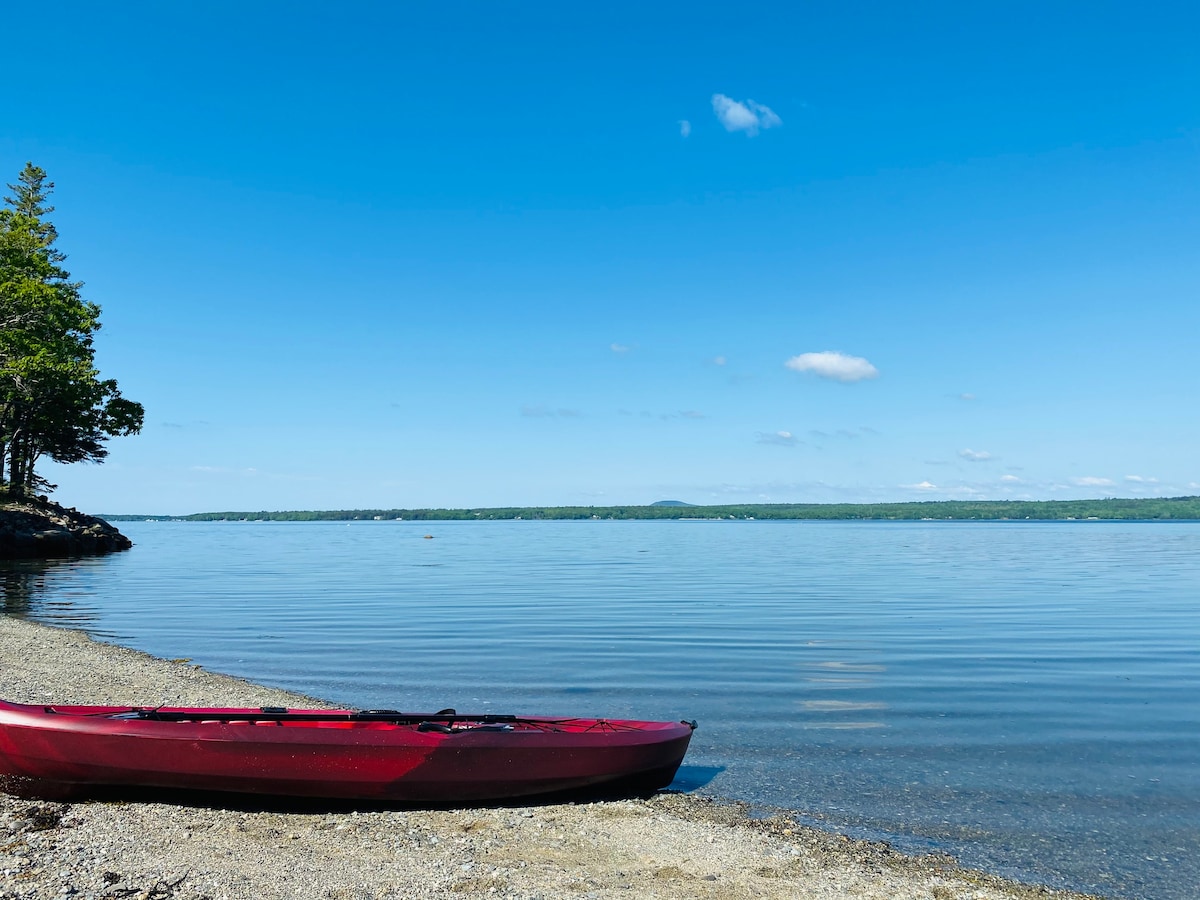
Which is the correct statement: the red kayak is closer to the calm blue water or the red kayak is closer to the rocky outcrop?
the calm blue water

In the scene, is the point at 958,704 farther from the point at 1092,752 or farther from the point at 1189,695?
the point at 1189,695

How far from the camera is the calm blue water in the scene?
1077cm

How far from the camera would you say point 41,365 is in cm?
5181

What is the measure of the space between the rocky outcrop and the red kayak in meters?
57.2

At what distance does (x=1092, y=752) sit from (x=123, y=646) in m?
22.7

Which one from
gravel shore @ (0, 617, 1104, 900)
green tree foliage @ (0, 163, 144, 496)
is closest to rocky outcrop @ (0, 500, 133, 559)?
green tree foliage @ (0, 163, 144, 496)

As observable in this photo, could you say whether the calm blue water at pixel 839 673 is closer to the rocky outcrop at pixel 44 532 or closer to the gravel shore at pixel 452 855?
the gravel shore at pixel 452 855

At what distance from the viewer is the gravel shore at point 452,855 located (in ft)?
25.6

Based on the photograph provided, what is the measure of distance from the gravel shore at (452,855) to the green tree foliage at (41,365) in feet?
163

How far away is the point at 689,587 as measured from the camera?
4341 cm

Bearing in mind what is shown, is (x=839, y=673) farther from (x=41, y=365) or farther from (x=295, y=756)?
(x=41, y=365)

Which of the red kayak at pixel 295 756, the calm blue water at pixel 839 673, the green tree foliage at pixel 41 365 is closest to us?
the red kayak at pixel 295 756

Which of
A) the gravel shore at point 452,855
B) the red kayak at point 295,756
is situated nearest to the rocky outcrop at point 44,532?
the red kayak at point 295,756

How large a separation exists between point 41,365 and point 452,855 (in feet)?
179
